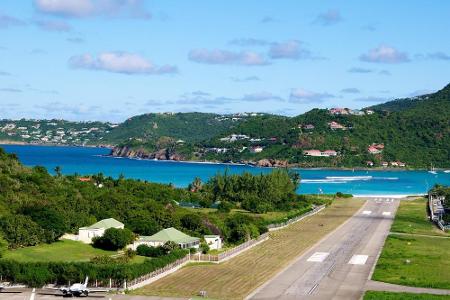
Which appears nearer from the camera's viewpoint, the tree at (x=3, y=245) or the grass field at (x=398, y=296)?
the grass field at (x=398, y=296)

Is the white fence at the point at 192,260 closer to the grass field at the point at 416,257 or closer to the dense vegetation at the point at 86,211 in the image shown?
the dense vegetation at the point at 86,211

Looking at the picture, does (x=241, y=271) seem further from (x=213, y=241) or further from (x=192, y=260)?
(x=213, y=241)

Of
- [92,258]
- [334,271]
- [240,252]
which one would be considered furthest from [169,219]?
[334,271]

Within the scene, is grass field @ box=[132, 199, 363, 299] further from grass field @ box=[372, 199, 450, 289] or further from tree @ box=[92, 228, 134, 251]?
grass field @ box=[372, 199, 450, 289]

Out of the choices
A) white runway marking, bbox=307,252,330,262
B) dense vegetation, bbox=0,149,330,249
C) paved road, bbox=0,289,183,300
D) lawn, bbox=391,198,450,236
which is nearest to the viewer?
paved road, bbox=0,289,183,300

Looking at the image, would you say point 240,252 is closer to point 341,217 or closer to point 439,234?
point 439,234

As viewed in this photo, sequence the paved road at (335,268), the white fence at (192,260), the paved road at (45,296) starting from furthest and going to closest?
1. the white fence at (192,260)
2. the paved road at (335,268)
3. the paved road at (45,296)

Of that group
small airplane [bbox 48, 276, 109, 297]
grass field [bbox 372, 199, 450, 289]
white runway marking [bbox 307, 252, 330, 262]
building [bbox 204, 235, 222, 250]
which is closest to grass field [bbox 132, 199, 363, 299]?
white runway marking [bbox 307, 252, 330, 262]

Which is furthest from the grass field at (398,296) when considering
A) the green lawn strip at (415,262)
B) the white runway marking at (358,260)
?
the white runway marking at (358,260)
